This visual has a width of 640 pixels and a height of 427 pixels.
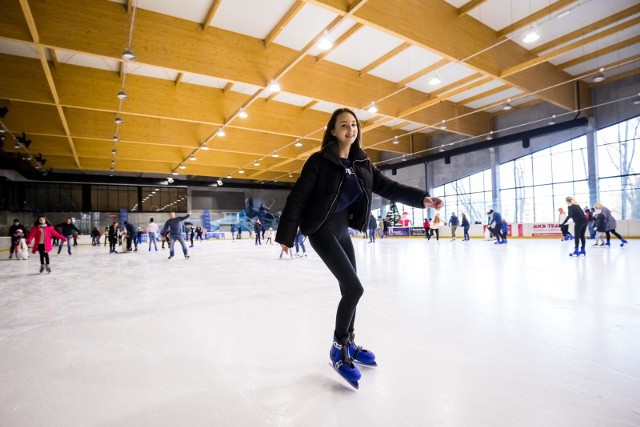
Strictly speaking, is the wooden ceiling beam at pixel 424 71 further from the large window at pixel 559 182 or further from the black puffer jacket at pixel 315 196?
the black puffer jacket at pixel 315 196

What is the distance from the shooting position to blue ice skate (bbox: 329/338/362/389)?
164 cm

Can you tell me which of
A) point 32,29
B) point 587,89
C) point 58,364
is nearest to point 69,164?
point 32,29

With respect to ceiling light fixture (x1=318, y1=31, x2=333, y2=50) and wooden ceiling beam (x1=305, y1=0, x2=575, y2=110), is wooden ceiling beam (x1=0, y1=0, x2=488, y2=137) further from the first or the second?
wooden ceiling beam (x1=305, y1=0, x2=575, y2=110)

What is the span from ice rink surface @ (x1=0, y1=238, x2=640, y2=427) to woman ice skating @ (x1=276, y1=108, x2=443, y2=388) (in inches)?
7.1

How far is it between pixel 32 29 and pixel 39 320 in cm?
610

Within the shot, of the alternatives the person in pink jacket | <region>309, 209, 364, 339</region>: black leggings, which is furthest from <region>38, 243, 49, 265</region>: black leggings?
<region>309, 209, 364, 339</region>: black leggings

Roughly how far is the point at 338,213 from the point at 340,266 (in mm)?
298

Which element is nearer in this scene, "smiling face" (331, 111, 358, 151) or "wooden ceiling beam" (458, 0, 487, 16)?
"smiling face" (331, 111, 358, 151)

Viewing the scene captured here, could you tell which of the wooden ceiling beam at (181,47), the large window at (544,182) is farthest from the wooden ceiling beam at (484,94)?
the wooden ceiling beam at (181,47)

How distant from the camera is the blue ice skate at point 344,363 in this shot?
164cm

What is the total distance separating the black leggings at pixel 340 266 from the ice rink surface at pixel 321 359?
31 centimetres

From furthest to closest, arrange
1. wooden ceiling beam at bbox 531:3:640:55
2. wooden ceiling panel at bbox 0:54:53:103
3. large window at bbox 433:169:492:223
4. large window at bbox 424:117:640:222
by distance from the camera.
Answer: large window at bbox 433:169:492:223 < large window at bbox 424:117:640:222 < wooden ceiling panel at bbox 0:54:53:103 < wooden ceiling beam at bbox 531:3:640:55

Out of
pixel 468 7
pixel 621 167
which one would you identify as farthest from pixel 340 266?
pixel 621 167

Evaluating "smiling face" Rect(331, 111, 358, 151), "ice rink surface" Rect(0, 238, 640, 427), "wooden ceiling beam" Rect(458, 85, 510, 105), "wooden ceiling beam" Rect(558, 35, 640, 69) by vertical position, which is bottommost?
"ice rink surface" Rect(0, 238, 640, 427)
